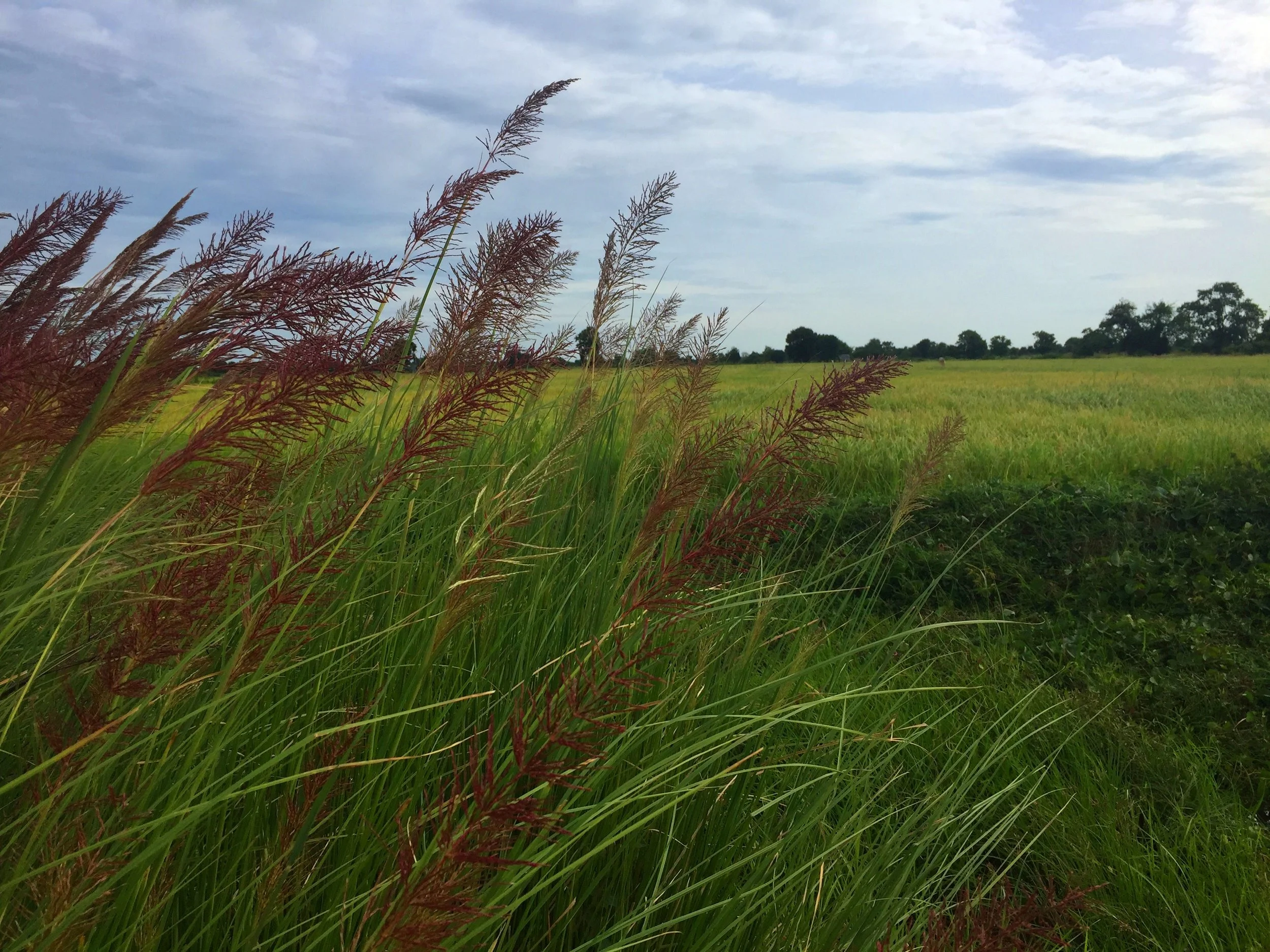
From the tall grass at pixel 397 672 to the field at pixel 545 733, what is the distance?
13mm

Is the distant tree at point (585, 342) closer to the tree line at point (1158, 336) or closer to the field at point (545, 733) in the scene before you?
the field at point (545, 733)

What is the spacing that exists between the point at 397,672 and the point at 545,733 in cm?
90

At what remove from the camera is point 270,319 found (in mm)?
1014

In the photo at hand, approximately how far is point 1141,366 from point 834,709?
3435 centimetres

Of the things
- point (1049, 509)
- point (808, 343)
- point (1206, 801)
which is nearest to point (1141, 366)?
point (808, 343)

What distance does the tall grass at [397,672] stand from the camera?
0.94m

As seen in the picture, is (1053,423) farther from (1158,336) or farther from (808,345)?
(1158,336)

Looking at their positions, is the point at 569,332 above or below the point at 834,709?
above

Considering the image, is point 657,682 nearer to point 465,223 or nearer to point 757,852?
point 757,852

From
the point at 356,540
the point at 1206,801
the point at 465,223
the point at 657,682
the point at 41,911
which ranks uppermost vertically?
the point at 465,223

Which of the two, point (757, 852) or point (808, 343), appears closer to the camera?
point (757, 852)

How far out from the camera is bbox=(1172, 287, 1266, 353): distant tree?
2393 inches

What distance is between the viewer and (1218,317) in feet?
215

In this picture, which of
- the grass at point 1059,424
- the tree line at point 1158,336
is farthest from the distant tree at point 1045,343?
the grass at point 1059,424
